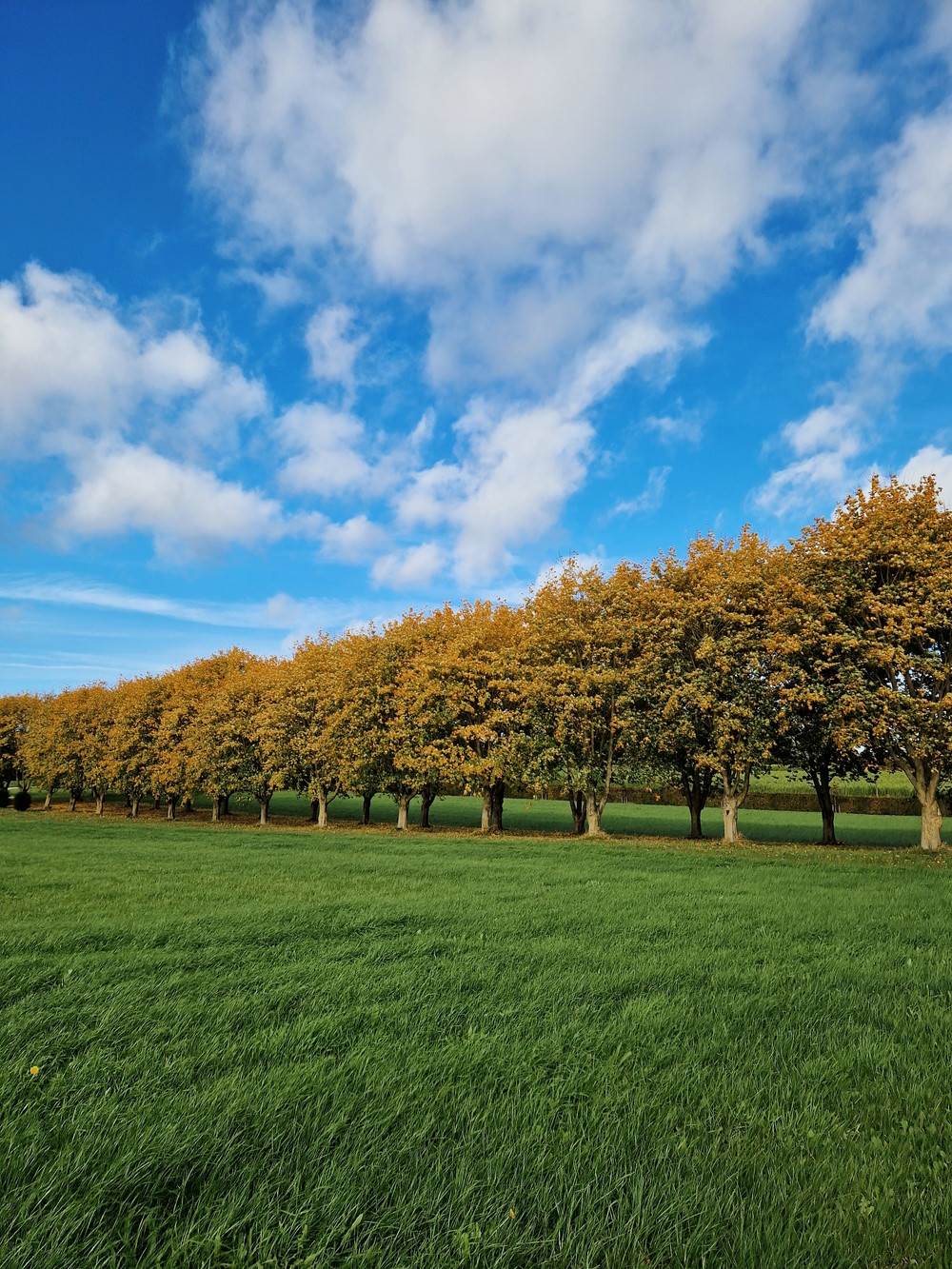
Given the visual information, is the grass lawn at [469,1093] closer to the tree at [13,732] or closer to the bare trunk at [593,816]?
the bare trunk at [593,816]

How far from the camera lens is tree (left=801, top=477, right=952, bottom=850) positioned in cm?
2455

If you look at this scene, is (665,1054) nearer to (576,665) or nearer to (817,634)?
(817,634)

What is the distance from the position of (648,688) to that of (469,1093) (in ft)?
92.3

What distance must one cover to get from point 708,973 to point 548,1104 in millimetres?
3714

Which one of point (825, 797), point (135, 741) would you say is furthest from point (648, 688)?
point (135, 741)

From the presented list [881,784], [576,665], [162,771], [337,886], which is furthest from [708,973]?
[881,784]

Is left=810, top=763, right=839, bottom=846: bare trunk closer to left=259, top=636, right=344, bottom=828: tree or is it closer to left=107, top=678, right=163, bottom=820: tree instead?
left=259, top=636, right=344, bottom=828: tree

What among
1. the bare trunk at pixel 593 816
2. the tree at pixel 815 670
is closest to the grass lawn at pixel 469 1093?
the tree at pixel 815 670

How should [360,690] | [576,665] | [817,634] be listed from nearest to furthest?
1. [817,634]
2. [576,665]
3. [360,690]

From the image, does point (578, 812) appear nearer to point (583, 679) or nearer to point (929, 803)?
point (583, 679)

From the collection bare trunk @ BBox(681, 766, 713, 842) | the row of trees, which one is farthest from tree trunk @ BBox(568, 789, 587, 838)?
bare trunk @ BBox(681, 766, 713, 842)

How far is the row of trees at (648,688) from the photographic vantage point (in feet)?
84.6

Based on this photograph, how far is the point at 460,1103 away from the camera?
4.05 metres

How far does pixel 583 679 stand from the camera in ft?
104
